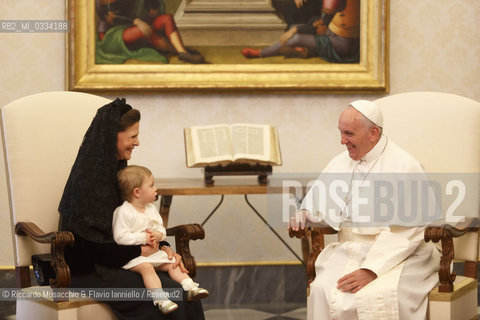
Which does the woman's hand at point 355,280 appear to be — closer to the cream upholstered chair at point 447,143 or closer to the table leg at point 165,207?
the cream upholstered chair at point 447,143

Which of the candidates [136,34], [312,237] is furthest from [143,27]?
[312,237]

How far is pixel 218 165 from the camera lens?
5.51m

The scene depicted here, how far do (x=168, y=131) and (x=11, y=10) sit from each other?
151cm

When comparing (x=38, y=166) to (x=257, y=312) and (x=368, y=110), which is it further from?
(x=257, y=312)

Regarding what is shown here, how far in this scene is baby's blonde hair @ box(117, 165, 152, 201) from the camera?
4305 millimetres

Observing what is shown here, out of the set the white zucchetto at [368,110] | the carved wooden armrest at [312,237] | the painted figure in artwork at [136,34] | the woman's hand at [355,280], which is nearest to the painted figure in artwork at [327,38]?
the painted figure in artwork at [136,34]

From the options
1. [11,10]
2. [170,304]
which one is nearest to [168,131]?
[11,10]

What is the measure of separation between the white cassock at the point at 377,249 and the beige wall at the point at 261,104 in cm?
150

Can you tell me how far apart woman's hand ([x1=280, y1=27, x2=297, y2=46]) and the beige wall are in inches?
17.4

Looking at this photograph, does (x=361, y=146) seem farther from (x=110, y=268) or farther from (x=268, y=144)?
(x=110, y=268)

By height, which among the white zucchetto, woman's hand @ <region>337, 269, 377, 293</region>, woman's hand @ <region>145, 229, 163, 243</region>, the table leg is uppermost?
the white zucchetto

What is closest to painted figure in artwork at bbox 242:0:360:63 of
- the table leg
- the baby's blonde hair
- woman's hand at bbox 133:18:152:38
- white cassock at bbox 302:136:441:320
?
woman's hand at bbox 133:18:152:38

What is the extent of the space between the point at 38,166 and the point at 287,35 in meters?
2.44

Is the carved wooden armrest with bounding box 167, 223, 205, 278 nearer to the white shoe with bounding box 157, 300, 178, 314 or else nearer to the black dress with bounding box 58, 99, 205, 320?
the black dress with bounding box 58, 99, 205, 320
